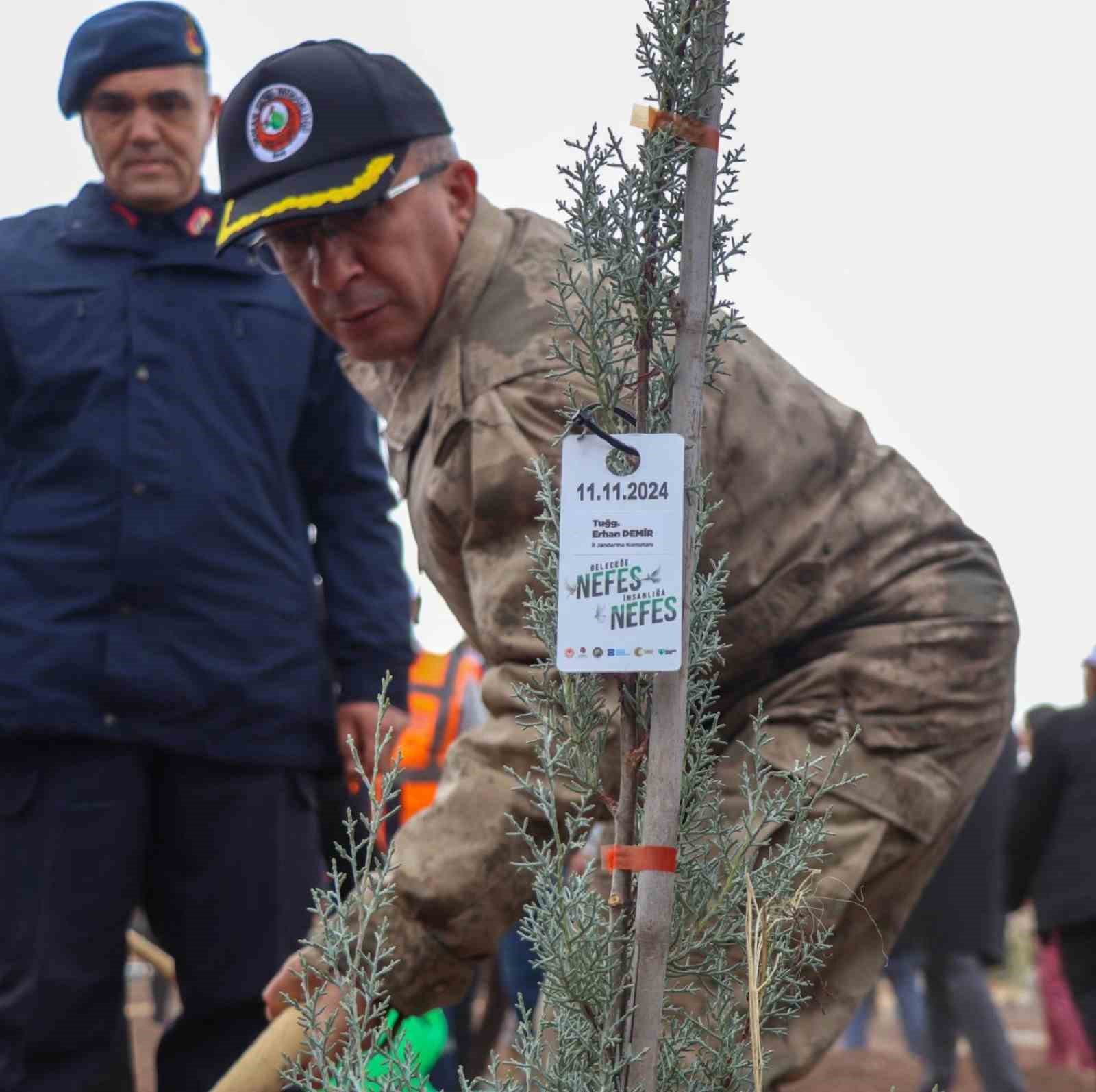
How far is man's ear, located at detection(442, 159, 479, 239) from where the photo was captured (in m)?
3.07

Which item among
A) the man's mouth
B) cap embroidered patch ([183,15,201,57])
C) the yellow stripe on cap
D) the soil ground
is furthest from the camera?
the soil ground

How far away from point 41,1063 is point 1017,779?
3791mm

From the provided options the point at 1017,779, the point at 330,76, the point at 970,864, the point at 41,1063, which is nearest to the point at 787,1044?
the point at 41,1063

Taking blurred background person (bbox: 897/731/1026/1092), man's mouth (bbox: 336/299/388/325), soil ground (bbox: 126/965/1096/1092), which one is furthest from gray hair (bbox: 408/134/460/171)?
blurred background person (bbox: 897/731/1026/1092)

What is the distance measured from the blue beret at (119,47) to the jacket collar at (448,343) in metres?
0.91

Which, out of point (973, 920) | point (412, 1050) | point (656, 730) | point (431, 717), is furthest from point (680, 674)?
point (973, 920)

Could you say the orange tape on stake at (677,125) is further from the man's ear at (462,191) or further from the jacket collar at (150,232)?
the jacket collar at (150,232)

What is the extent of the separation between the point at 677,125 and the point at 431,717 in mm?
4897

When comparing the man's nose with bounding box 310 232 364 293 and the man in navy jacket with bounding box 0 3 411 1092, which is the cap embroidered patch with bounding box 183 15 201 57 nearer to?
the man in navy jacket with bounding box 0 3 411 1092

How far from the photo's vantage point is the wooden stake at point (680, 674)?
1.79 m

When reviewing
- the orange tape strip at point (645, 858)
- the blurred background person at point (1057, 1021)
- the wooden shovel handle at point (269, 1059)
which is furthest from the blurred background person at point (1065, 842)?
the orange tape strip at point (645, 858)

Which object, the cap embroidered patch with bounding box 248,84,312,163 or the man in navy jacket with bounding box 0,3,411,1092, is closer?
the cap embroidered patch with bounding box 248,84,312,163

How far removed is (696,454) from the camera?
6.10 ft

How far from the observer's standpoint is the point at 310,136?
114 inches
